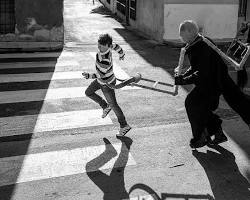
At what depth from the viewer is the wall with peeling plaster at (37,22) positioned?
13914mm

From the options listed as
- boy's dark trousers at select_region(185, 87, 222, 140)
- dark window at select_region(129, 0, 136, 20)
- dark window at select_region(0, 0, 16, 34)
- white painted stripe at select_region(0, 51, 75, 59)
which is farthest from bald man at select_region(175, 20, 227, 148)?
dark window at select_region(129, 0, 136, 20)

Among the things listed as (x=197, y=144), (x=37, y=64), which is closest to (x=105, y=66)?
(x=197, y=144)

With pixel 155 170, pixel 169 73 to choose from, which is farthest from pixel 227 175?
pixel 169 73

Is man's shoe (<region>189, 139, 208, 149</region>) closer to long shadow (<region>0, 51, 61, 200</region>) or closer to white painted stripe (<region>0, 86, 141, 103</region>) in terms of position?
long shadow (<region>0, 51, 61, 200</region>)

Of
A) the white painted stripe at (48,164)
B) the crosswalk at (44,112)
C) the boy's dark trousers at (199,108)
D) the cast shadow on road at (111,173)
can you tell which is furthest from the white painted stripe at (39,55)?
the boy's dark trousers at (199,108)

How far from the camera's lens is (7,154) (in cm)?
611

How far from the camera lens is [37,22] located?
14.1m

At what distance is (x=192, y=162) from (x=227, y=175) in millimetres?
562

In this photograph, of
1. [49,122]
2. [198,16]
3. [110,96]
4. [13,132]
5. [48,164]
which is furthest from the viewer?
[198,16]

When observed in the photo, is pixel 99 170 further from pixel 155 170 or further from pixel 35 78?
pixel 35 78

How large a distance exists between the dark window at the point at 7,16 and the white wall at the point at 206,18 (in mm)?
5272

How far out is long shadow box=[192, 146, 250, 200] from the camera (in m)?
5.04

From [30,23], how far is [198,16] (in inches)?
233

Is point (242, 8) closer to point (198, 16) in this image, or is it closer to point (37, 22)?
point (198, 16)
